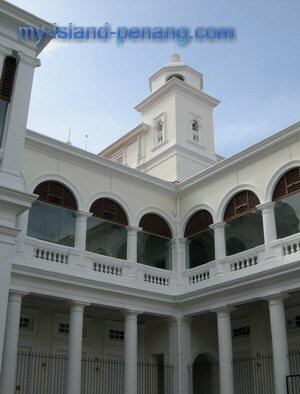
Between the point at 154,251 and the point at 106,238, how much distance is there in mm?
1976

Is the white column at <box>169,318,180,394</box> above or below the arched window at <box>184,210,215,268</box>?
below

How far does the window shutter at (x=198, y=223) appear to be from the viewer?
684 inches

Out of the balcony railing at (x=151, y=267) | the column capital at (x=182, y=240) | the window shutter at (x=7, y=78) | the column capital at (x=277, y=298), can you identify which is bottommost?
the column capital at (x=277, y=298)

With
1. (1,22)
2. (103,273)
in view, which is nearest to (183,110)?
(103,273)

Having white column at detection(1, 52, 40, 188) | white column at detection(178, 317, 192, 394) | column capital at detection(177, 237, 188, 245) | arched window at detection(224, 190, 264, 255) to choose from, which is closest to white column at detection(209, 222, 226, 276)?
arched window at detection(224, 190, 264, 255)

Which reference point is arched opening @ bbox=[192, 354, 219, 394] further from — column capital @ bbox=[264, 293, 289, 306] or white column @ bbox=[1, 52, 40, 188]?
white column @ bbox=[1, 52, 40, 188]

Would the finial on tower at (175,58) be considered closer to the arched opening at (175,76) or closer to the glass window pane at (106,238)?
the arched opening at (175,76)

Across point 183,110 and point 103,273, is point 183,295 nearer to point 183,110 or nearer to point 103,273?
point 103,273

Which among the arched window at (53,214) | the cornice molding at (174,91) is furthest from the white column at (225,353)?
the cornice molding at (174,91)

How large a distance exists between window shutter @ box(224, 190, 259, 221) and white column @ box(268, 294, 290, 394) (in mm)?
2992

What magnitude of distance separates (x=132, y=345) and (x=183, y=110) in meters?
11.9

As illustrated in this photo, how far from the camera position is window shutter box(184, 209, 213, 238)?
17.4m

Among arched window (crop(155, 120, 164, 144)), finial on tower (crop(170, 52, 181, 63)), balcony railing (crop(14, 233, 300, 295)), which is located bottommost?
balcony railing (crop(14, 233, 300, 295))

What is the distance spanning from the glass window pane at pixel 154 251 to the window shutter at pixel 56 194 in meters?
2.87
